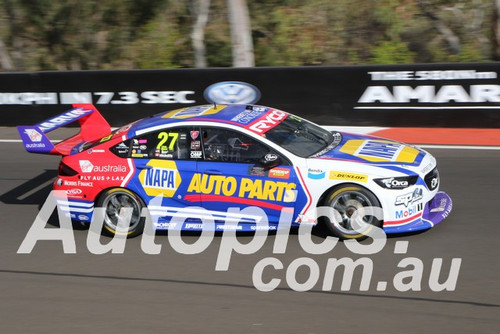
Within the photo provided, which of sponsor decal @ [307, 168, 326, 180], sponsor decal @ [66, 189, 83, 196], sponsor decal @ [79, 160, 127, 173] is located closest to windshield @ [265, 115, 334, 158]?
sponsor decal @ [307, 168, 326, 180]

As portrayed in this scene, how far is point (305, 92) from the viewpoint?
44.0 ft

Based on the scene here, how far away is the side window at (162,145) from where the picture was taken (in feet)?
26.0

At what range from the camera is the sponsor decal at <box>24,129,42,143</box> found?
8580mm

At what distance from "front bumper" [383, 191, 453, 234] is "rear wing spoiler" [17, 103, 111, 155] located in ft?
12.6

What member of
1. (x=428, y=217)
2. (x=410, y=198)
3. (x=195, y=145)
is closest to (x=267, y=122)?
(x=195, y=145)

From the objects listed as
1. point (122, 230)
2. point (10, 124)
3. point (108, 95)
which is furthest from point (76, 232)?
point (10, 124)

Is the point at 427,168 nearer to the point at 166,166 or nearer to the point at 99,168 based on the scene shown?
the point at 166,166

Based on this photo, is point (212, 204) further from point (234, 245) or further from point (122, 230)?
point (122, 230)

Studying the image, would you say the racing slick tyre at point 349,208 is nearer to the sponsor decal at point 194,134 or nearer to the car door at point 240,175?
the car door at point 240,175

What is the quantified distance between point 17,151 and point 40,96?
2138 mm

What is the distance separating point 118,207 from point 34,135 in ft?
4.84

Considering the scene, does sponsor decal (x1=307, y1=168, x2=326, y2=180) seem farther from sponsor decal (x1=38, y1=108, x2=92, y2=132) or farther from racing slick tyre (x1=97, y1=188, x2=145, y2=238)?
A: sponsor decal (x1=38, y1=108, x2=92, y2=132)

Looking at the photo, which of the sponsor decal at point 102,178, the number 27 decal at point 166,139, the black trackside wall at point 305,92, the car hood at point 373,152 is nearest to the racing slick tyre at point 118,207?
the sponsor decal at point 102,178

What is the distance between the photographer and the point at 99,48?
22547mm
